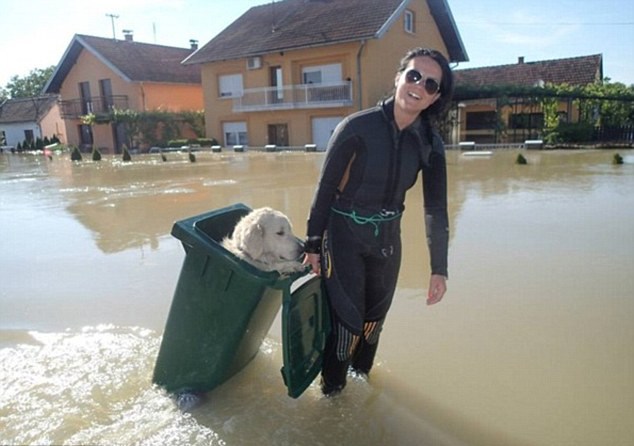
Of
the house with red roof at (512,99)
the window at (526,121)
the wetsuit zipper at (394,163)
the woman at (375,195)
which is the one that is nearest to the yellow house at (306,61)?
the house with red roof at (512,99)

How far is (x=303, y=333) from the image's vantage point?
2912mm

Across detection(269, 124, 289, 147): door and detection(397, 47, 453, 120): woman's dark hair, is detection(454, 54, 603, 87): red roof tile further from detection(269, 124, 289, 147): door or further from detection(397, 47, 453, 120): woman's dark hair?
detection(397, 47, 453, 120): woman's dark hair

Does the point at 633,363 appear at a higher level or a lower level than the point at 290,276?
lower

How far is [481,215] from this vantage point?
26.2 feet

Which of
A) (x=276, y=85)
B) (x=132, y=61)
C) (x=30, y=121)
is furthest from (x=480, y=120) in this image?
(x=30, y=121)

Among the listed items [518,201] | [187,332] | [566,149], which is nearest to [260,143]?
[566,149]

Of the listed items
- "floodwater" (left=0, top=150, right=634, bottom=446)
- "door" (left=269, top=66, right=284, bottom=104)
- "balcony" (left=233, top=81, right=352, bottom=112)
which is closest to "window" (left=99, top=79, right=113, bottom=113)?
"balcony" (left=233, top=81, right=352, bottom=112)

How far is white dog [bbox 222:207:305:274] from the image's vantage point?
9.00ft

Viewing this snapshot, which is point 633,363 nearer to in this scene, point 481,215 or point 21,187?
point 481,215

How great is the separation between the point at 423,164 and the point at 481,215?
215 inches

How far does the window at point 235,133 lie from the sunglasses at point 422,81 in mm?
28083

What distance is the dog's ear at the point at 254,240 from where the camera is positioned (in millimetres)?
2742

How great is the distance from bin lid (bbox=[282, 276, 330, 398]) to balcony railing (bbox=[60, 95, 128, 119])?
34.1 metres

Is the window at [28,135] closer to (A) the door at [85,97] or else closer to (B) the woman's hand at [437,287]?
(A) the door at [85,97]
